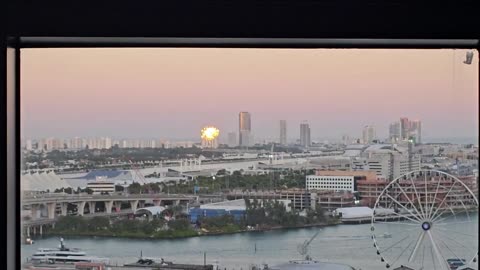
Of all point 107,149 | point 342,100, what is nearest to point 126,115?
point 107,149

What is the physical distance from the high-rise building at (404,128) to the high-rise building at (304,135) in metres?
0.21

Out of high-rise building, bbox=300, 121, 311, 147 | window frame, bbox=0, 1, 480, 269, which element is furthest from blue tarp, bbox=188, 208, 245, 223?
window frame, bbox=0, 1, 480, 269

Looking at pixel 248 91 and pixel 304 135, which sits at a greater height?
pixel 248 91

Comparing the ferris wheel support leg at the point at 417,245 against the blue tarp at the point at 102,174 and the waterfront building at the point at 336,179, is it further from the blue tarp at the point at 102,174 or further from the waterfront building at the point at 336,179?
the blue tarp at the point at 102,174

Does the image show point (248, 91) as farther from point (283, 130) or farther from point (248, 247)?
point (248, 247)

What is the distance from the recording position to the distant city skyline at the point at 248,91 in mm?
1379

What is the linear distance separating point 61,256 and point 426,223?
82 centimetres

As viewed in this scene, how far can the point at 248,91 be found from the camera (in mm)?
1400

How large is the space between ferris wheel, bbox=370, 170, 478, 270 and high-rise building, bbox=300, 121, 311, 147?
20 centimetres

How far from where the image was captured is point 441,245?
1.38m
